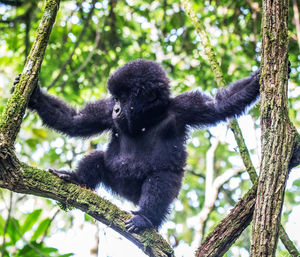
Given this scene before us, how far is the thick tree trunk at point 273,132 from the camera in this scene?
3666 mm

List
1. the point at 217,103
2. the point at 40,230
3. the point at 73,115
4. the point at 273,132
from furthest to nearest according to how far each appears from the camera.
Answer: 1. the point at 40,230
2. the point at 73,115
3. the point at 217,103
4. the point at 273,132

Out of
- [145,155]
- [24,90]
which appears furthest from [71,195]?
[145,155]

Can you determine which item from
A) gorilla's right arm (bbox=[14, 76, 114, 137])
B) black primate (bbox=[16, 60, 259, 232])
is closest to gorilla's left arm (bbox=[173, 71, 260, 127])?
black primate (bbox=[16, 60, 259, 232])

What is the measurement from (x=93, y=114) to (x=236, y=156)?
5575mm

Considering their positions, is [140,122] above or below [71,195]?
above

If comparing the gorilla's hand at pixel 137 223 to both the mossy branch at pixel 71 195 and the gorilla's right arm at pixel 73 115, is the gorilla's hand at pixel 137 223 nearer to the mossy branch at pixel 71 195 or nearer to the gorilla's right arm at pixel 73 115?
the mossy branch at pixel 71 195

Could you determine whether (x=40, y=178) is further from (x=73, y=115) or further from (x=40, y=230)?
(x=40, y=230)

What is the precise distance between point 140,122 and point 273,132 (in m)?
2.35

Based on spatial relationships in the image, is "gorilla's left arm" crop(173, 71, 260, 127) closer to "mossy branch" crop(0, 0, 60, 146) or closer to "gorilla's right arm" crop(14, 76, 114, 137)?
"gorilla's right arm" crop(14, 76, 114, 137)

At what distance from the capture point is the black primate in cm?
541

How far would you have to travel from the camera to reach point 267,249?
11.9 feet

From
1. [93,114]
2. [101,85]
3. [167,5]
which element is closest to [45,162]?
[101,85]

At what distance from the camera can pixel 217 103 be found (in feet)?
18.1

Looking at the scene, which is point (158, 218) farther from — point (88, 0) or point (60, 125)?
point (88, 0)
